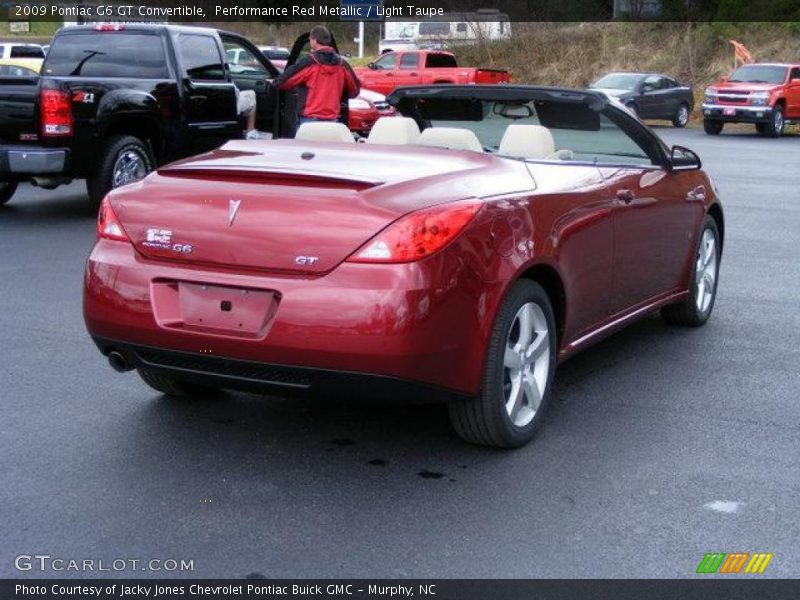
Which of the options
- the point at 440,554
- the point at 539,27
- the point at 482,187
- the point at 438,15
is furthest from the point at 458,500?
the point at 438,15

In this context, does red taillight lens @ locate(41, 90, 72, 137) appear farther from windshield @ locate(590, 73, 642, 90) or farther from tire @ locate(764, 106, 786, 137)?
windshield @ locate(590, 73, 642, 90)

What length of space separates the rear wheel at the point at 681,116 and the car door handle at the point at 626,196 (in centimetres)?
3082

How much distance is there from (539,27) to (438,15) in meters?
5.26

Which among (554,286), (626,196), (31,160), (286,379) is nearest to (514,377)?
(554,286)

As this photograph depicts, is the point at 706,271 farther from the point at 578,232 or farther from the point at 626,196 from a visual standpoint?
the point at 578,232

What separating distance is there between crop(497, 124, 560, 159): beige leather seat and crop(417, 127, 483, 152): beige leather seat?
0.51ft

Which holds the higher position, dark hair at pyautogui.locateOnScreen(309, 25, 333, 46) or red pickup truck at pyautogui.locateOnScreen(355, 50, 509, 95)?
dark hair at pyautogui.locateOnScreen(309, 25, 333, 46)

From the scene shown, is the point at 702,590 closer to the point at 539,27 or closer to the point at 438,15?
the point at 539,27

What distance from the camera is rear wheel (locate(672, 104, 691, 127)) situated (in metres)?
35.6

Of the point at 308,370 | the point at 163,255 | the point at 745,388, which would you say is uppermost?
the point at 163,255

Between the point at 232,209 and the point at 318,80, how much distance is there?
687 centimetres

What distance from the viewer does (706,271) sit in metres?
7.22

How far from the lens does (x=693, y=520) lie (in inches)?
164

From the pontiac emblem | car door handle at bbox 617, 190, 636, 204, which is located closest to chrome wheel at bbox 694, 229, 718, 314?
car door handle at bbox 617, 190, 636, 204
